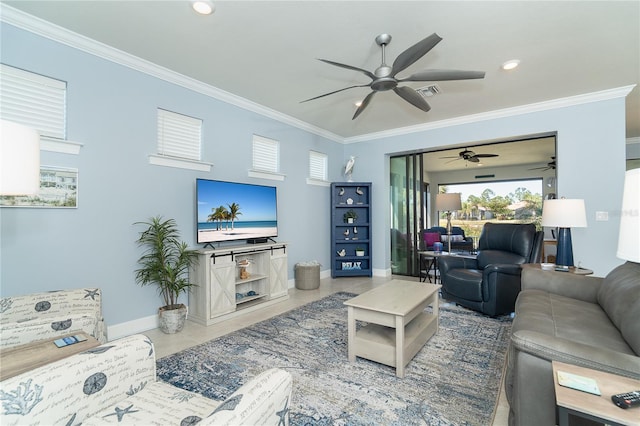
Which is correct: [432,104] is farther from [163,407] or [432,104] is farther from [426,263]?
[163,407]

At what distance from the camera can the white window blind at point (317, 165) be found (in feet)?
18.1

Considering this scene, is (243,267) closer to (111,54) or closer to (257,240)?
(257,240)

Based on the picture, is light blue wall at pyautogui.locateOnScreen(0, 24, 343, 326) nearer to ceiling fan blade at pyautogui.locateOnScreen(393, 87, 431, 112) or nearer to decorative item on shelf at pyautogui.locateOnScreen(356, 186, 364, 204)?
ceiling fan blade at pyautogui.locateOnScreen(393, 87, 431, 112)

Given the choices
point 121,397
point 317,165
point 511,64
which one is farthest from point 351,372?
point 317,165

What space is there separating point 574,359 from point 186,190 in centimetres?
359

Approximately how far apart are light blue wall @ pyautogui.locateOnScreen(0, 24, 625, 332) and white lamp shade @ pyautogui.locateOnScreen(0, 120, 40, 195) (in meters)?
1.62

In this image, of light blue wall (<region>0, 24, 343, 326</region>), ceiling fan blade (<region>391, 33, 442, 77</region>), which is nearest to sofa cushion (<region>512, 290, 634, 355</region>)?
ceiling fan blade (<region>391, 33, 442, 77</region>)

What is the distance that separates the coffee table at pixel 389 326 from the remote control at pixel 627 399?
4.00 feet

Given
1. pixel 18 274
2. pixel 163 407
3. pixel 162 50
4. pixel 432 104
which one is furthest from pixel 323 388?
pixel 432 104

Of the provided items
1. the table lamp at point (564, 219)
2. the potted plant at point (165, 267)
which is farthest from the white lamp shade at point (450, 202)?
the potted plant at point (165, 267)

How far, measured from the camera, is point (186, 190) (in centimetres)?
348

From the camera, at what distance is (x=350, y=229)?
6012mm

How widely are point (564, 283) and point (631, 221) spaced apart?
206 centimetres

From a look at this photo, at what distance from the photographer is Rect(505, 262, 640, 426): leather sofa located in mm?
1300
